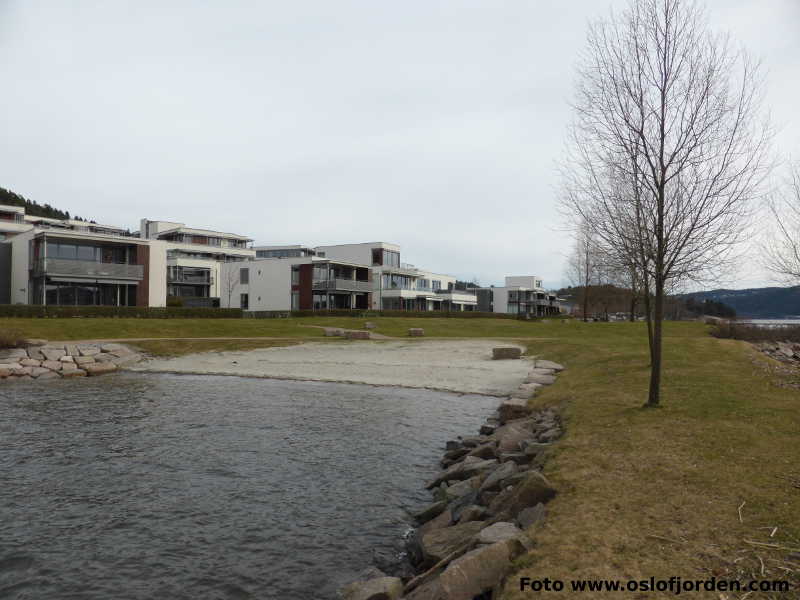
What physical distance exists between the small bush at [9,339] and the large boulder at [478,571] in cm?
3186

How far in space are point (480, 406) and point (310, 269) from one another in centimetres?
4996

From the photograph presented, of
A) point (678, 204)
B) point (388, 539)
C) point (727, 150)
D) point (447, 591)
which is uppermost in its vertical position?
point (727, 150)

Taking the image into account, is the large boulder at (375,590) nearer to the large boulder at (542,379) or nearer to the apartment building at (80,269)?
the large boulder at (542,379)

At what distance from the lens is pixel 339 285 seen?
66562 millimetres

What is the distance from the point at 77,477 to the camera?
995cm

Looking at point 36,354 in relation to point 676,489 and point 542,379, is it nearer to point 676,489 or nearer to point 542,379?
point 542,379

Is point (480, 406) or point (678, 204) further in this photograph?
point (480, 406)

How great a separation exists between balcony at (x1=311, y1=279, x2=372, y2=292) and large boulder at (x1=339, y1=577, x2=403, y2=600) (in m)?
60.3

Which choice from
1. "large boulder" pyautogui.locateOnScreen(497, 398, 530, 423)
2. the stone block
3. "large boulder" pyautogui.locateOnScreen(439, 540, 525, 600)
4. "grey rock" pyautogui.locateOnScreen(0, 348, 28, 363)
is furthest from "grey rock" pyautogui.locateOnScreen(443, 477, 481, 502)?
"grey rock" pyautogui.locateOnScreen(0, 348, 28, 363)

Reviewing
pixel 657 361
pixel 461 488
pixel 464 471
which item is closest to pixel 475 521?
pixel 461 488

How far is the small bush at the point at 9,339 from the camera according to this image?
28.6m

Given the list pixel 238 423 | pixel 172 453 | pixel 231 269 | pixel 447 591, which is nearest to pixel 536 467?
pixel 447 591

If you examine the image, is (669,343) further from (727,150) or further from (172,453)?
(172,453)

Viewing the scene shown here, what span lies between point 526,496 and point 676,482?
1.96m
